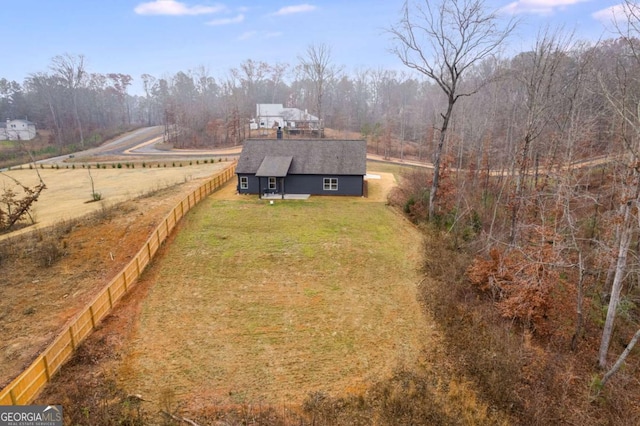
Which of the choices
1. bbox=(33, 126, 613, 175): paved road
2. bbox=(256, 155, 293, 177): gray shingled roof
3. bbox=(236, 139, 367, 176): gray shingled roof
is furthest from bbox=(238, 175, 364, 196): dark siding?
bbox=(33, 126, 613, 175): paved road

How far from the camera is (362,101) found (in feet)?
316

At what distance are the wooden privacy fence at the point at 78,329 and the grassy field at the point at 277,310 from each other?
A: 0.92m

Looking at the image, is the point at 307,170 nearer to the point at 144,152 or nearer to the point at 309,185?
the point at 309,185

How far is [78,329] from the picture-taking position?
1205 centimetres

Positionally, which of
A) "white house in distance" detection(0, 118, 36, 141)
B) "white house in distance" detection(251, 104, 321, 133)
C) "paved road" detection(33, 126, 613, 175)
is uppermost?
"white house in distance" detection(251, 104, 321, 133)

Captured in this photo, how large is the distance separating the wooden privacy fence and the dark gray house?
302 inches

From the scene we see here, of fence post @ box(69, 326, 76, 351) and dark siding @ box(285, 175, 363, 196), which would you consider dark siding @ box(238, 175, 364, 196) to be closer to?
dark siding @ box(285, 175, 363, 196)

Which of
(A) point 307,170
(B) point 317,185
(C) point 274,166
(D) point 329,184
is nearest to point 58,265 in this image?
(C) point 274,166

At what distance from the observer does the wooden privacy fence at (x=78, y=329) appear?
9406mm

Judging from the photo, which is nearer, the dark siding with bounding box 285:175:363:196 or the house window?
the dark siding with bounding box 285:175:363:196

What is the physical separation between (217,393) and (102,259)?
10.5m

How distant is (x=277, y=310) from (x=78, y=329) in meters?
6.80

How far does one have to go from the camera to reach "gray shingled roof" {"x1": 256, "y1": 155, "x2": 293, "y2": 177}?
26.5 meters

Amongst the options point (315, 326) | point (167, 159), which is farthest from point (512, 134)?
point (167, 159)
